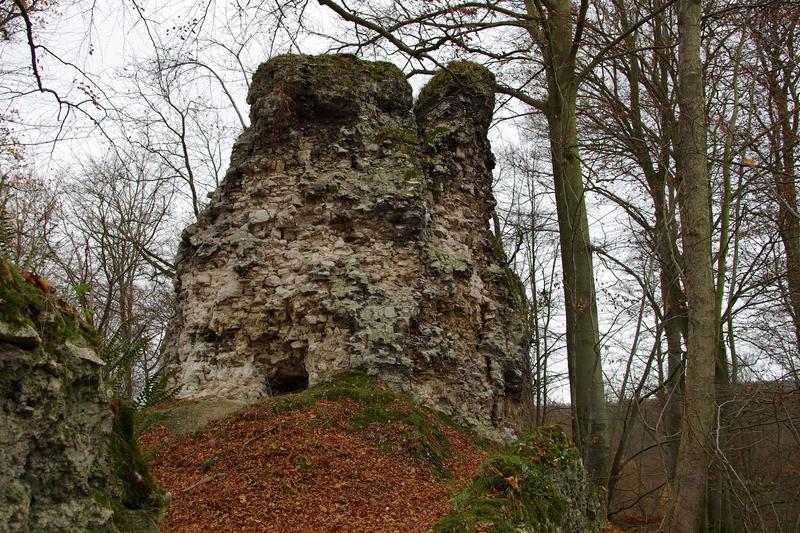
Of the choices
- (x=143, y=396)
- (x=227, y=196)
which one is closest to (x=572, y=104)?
(x=227, y=196)

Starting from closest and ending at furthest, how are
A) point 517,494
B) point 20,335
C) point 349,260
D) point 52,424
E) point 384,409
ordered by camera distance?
point 20,335 < point 52,424 < point 517,494 < point 384,409 < point 349,260

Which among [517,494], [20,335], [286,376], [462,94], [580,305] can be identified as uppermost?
[462,94]

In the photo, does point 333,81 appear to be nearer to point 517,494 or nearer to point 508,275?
point 508,275

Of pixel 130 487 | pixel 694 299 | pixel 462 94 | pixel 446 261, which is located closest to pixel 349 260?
pixel 446 261

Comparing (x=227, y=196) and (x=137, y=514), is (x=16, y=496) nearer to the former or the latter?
(x=137, y=514)

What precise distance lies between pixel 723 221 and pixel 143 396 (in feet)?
22.5

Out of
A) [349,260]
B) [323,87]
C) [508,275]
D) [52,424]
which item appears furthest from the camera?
[508,275]

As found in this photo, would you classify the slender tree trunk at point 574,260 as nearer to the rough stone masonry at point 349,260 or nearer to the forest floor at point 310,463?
the rough stone masonry at point 349,260

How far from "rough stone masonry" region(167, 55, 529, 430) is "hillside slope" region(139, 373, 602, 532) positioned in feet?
2.69

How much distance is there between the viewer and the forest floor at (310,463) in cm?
528

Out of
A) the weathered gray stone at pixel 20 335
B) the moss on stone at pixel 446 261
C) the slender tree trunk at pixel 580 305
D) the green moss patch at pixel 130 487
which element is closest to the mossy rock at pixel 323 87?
the moss on stone at pixel 446 261

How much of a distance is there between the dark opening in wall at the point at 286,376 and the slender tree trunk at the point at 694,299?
5.00 metres

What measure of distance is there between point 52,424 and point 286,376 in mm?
6567

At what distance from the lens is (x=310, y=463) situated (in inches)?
241
